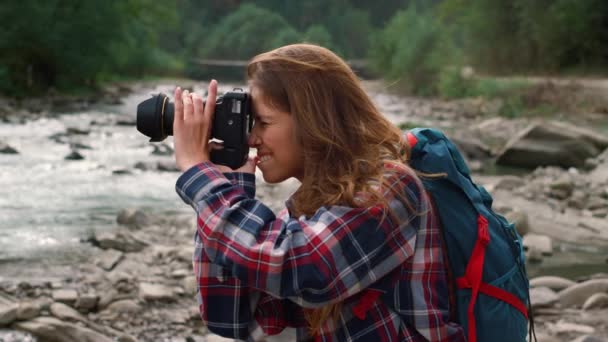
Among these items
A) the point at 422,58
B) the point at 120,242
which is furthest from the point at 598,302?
the point at 422,58

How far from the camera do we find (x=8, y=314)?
271cm

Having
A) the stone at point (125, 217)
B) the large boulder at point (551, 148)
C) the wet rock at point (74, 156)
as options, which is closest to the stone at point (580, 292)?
the stone at point (125, 217)

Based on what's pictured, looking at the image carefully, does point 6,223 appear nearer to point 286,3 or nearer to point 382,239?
point 382,239

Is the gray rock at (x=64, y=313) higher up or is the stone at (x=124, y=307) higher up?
the gray rock at (x=64, y=313)

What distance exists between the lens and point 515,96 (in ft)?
48.6

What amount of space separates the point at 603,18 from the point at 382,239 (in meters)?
20.8

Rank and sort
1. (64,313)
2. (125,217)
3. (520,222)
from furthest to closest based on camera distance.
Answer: (125,217)
(520,222)
(64,313)

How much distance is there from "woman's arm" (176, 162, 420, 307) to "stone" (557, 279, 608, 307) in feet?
7.34

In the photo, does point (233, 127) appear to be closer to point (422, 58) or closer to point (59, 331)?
Answer: point (59, 331)

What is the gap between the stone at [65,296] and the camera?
315 centimetres

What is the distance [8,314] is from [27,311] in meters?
0.07

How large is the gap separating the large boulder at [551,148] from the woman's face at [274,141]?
280 inches

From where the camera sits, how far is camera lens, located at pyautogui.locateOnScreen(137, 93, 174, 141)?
128 centimetres

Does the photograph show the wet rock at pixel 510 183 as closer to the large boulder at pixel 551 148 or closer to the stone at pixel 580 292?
the large boulder at pixel 551 148
